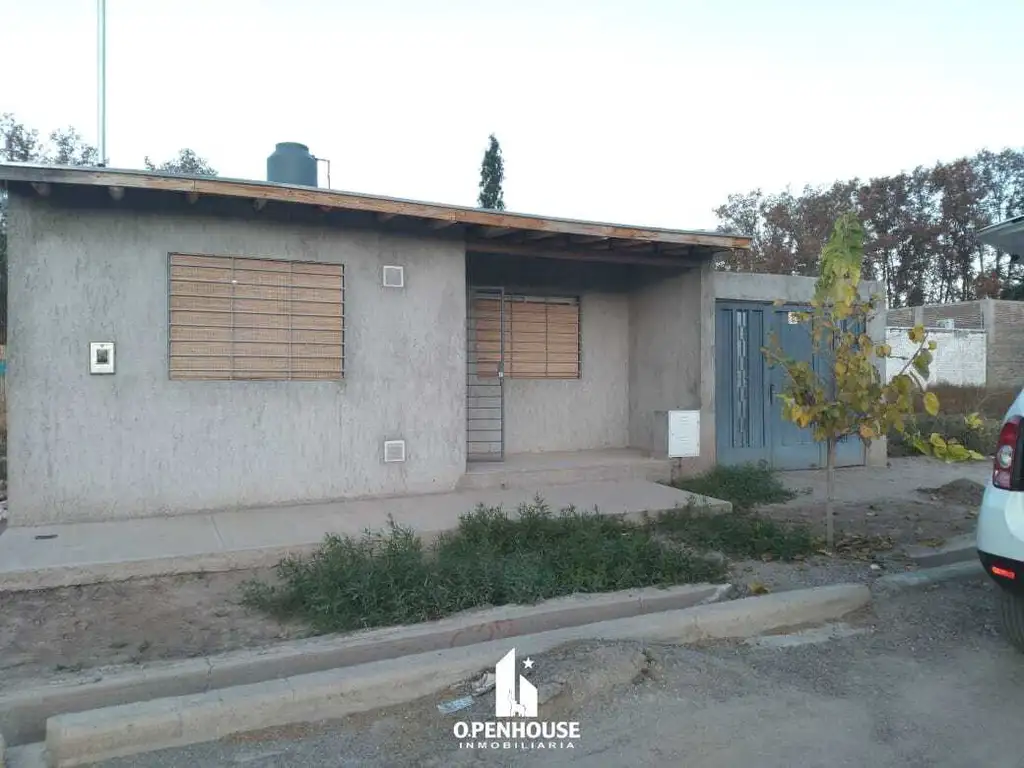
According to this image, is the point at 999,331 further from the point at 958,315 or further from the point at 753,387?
the point at 753,387

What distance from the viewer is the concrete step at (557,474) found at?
839cm

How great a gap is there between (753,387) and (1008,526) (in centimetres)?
640

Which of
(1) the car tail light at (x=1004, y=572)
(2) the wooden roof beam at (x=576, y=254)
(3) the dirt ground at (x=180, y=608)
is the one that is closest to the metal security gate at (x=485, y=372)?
(2) the wooden roof beam at (x=576, y=254)

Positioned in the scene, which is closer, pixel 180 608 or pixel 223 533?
pixel 180 608

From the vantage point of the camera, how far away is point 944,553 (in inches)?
256

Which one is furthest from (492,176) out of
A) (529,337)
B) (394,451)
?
(394,451)

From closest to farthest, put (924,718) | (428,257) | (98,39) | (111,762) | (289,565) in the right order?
(111,762) < (924,718) < (289,565) < (428,257) < (98,39)

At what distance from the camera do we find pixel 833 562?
6.24m

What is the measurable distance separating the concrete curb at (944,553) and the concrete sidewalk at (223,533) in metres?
1.81

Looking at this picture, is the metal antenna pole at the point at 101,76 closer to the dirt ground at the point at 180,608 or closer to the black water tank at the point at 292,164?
the black water tank at the point at 292,164

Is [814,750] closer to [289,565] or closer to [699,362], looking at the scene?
[289,565]

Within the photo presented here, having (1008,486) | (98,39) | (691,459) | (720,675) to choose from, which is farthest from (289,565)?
(98,39)

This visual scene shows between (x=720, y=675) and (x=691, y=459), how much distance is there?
220 inches

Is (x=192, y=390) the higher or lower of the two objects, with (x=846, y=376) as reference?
lower
